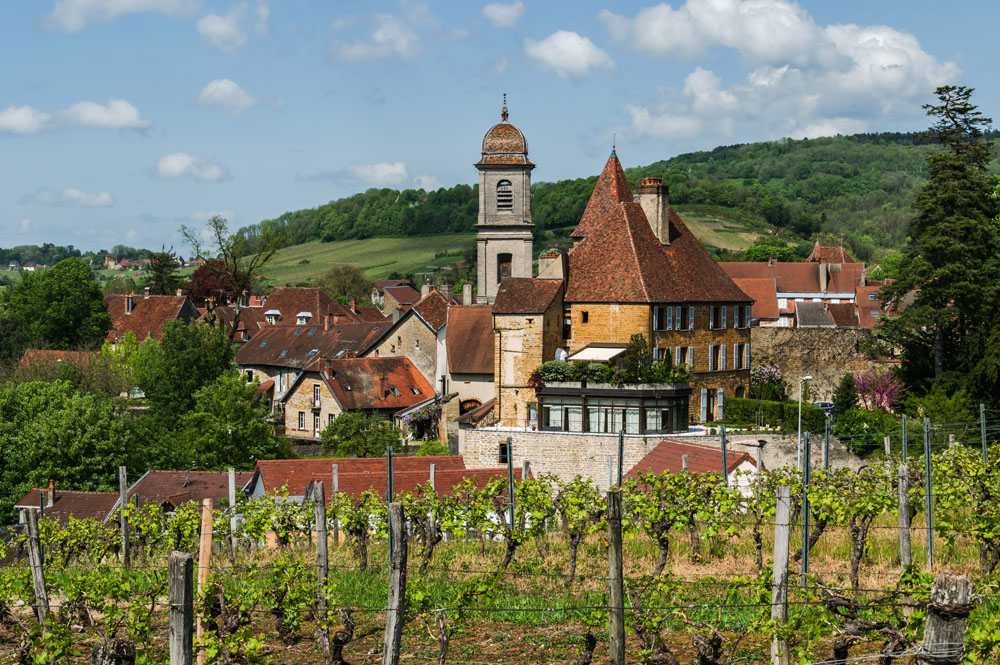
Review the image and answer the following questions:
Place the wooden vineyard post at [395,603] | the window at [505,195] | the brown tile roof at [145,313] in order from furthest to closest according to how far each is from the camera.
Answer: the brown tile roof at [145,313] < the window at [505,195] < the wooden vineyard post at [395,603]

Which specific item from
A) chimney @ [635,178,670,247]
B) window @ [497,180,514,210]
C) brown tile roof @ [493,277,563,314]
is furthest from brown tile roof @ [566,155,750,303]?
window @ [497,180,514,210]

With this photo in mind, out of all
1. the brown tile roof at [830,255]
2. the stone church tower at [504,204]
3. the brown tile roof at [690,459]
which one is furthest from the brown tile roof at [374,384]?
the brown tile roof at [830,255]

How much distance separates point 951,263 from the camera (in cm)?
4494

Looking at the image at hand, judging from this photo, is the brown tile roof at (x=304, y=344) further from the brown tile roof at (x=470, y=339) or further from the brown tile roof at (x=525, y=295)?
the brown tile roof at (x=525, y=295)

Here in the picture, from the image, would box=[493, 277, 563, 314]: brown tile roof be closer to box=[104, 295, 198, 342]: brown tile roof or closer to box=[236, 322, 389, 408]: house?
box=[236, 322, 389, 408]: house

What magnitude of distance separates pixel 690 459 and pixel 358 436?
22164mm

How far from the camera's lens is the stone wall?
5478cm

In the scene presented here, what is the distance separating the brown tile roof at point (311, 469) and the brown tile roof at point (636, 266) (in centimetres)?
1300

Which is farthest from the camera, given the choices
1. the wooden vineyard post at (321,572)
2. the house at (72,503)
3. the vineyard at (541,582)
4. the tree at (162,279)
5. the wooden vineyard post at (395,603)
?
the tree at (162,279)

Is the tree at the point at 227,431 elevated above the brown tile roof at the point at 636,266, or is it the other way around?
the brown tile roof at the point at 636,266

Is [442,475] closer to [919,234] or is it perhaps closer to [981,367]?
[981,367]

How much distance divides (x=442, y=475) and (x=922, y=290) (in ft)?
79.9

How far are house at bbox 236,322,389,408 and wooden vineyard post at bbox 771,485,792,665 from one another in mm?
51810

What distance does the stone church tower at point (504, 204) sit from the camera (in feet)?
183
